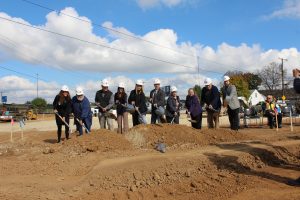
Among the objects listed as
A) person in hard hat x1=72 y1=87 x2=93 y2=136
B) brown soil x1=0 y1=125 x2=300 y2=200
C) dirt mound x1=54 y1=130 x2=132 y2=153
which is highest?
person in hard hat x1=72 y1=87 x2=93 y2=136

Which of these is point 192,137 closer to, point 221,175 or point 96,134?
point 96,134

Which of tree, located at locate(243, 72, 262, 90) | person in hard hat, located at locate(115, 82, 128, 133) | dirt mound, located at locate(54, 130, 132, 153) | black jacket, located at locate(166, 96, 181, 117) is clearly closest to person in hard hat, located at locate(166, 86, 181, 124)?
black jacket, located at locate(166, 96, 181, 117)

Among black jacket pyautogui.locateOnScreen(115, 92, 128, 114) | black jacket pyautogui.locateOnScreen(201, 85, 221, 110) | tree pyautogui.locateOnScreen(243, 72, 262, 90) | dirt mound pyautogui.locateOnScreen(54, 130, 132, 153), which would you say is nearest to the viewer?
dirt mound pyautogui.locateOnScreen(54, 130, 132, 153)

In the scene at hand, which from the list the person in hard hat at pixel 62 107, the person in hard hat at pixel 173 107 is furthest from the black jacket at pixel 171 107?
the person in hard hat at pixel 62 107

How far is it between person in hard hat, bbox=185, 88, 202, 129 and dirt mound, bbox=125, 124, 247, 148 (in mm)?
1065

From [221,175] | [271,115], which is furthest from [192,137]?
[271,115]

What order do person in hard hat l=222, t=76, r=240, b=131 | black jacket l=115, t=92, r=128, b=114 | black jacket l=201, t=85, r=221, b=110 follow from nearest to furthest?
person in hard hat l=222, t=76, r=240, b=131, black jacket l=201, t=85, r=221, b=110, black jacket l=115, t=92, r=128, b=114

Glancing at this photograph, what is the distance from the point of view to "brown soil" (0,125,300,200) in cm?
679

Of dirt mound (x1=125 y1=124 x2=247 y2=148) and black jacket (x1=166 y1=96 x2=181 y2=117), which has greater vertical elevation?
black jacket (x1=166 y1=96 x2=181 y2=117)

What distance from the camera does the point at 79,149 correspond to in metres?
9.47

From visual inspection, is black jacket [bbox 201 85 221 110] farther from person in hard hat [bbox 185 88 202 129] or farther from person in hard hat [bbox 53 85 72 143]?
person in hard hat [bbox 53 85 72 143]

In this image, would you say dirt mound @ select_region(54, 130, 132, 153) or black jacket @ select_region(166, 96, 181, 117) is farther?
black jacket @ select_region(166, 96, 181, 117)

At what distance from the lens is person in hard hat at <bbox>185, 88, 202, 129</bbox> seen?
38.8 feet

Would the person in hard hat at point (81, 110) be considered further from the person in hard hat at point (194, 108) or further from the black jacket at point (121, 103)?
the person in hard hat at point (194, 108)
